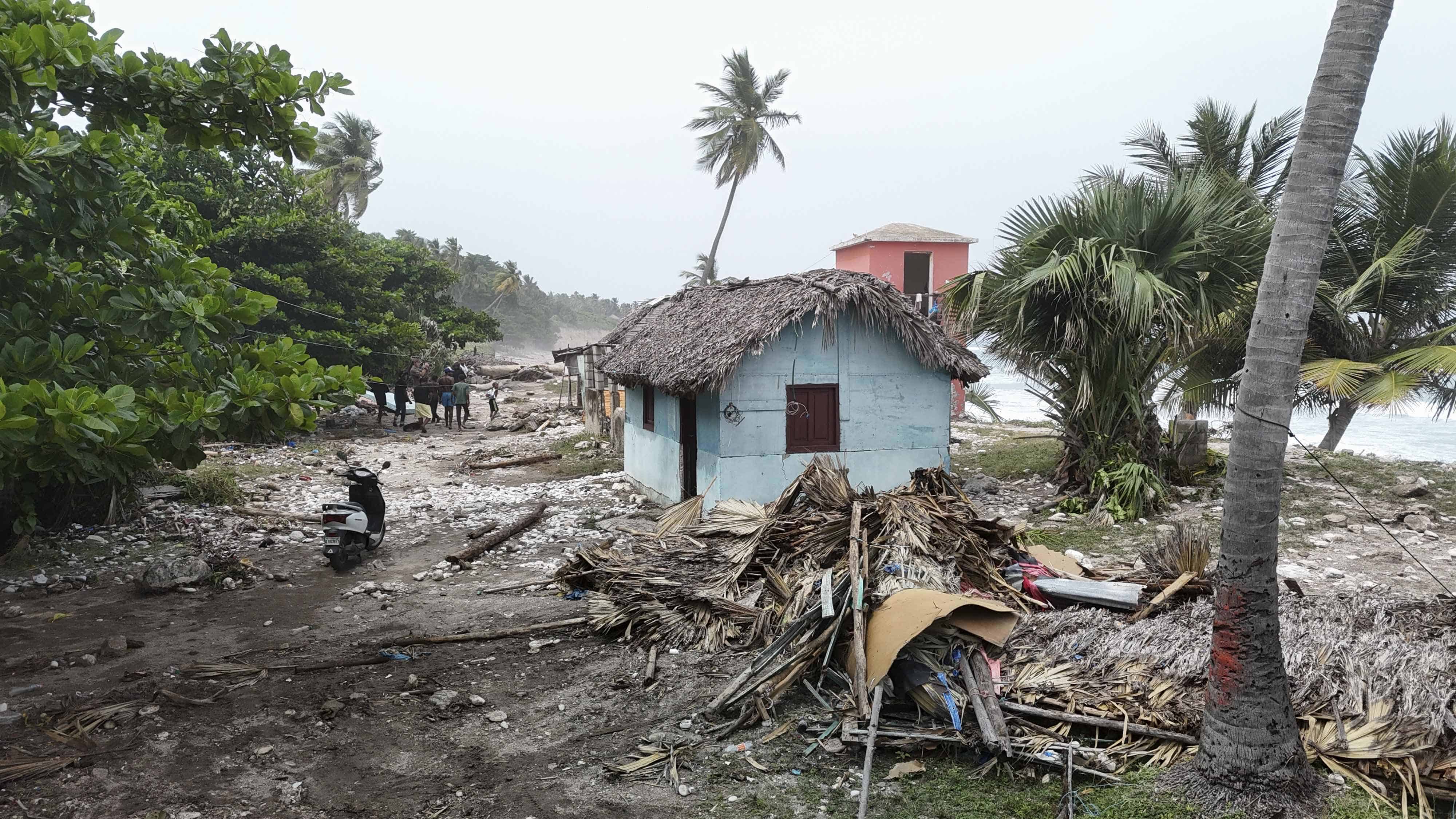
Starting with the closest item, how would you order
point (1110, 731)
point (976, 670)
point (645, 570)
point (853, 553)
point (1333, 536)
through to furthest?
point (1110, 731), point (976, 670), point (853, 553), point (645, 570), point (1333, 536)

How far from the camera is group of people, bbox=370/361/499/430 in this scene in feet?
69.6

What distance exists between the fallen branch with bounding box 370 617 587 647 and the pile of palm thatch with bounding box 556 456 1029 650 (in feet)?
0.96

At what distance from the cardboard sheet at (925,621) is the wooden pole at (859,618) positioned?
5 centimetres

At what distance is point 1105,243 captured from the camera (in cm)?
1073

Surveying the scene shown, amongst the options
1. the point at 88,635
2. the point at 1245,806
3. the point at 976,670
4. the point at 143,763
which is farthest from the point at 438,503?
the point at 1245,806

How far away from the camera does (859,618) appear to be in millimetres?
5215

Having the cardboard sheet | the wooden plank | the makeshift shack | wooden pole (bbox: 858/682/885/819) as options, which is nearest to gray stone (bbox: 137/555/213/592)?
the makeshift shack

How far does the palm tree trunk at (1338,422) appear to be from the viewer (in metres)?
15.1

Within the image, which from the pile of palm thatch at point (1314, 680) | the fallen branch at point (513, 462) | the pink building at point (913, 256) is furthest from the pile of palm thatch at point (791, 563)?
the pink building at point (913, 256)

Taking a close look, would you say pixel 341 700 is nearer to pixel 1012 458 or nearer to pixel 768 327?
pixel 768 327

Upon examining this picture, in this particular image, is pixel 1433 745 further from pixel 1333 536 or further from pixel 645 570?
pixel 1333 536

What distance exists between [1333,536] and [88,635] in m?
12.3

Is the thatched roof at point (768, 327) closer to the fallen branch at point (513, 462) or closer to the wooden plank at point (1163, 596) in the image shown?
the fallen branch at point (513, 462)

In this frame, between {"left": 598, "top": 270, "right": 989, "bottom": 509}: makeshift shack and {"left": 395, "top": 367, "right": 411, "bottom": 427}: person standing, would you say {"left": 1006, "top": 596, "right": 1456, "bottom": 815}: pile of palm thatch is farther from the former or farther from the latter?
{"left": 395, "top": 367, "right": 411, "bottom": 427}: person standing
